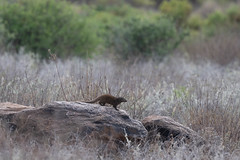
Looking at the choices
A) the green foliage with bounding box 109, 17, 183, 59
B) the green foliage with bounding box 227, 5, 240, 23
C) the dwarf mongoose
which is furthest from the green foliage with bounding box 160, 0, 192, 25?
the dwarf mongoose

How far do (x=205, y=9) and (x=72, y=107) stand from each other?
100 feet

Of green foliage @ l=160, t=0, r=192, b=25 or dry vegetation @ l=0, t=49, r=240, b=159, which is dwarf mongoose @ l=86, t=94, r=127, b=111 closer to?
dry vegetation @ l=0, t=49, r=240, b=159

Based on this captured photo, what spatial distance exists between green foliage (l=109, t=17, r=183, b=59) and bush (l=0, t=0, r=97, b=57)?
1.32m

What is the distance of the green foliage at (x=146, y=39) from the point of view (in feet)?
50.4

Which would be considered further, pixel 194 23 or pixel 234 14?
pixel 194 23

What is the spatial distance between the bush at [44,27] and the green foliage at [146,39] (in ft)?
4.32

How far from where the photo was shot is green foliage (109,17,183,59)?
15375 millimetres

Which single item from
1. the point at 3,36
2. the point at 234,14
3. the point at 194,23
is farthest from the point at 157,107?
the point at 194,23

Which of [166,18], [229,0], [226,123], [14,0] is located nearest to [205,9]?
[229,0]

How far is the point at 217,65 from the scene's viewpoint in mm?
14383

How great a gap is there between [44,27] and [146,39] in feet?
11.3

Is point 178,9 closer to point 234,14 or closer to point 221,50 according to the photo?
point 234,14

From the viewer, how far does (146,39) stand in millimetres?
15375

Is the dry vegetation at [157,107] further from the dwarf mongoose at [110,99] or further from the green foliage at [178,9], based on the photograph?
the green foliage at [178,9]
